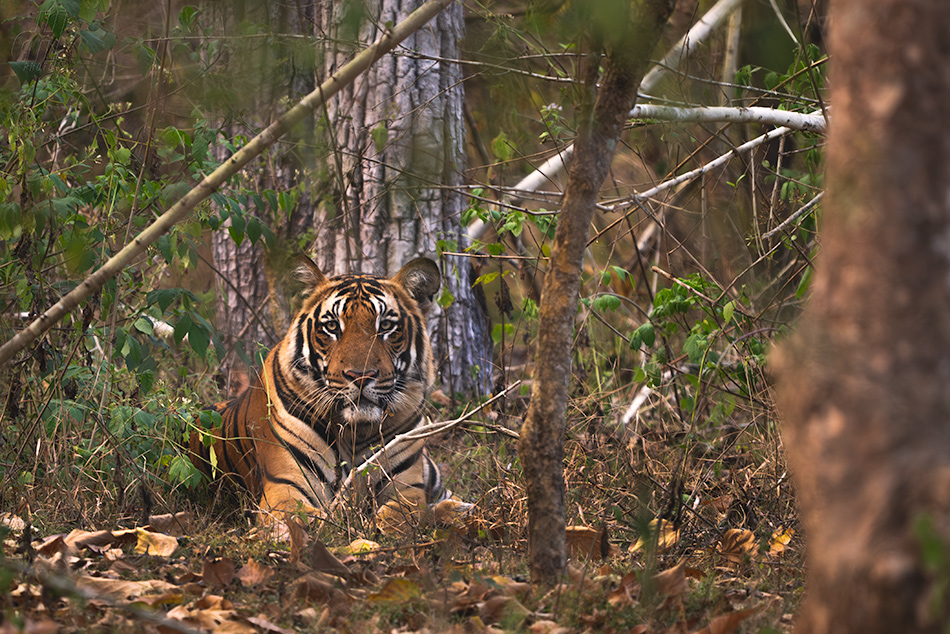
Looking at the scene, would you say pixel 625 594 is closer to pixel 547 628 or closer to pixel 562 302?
pixel 547 628

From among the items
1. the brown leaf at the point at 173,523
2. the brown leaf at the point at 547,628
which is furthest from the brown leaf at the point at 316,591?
the brown leaf at the point at 173,523

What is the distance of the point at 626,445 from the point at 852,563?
3040mm

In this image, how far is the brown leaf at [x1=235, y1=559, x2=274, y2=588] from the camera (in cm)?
247

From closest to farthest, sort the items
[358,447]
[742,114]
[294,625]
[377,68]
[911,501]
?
[911,501], [294,625], [742,114], [358,447], [377,68]

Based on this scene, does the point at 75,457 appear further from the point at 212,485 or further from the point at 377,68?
the point at 377,68

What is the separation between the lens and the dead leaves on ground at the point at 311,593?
2074mm

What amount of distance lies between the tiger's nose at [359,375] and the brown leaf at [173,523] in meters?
0.97

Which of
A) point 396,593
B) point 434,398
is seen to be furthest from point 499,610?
point 434,398

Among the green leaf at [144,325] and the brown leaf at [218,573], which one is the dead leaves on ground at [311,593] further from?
the green leaf at [144,325]

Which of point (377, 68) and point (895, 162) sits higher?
point (377, 68)

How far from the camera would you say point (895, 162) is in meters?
1.39

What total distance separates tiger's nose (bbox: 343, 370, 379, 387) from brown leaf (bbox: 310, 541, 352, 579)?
150cm

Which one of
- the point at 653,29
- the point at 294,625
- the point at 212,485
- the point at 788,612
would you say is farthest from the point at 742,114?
the point at 212,485

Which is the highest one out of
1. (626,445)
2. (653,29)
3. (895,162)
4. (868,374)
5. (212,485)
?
(653,29)
